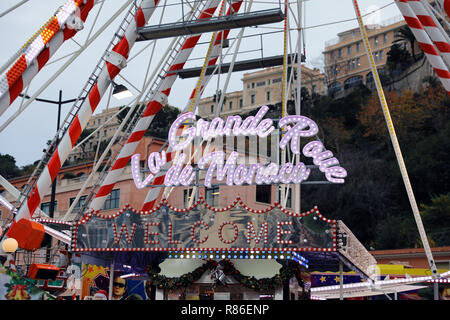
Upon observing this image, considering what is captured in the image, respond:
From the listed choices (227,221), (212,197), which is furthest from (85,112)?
(212,197)

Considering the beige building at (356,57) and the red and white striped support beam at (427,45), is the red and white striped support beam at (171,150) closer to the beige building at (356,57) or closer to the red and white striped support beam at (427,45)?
the red and white striped support beam at (427,45)

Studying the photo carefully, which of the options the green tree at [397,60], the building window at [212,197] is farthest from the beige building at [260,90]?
the building window at [212,197]

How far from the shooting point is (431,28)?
19766 millimetres

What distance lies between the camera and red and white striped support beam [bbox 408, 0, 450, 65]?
19094mm

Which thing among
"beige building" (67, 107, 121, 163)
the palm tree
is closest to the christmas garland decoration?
"beige building" (67, 107, 121, 163)

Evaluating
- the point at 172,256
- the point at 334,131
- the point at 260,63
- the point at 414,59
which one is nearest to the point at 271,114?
the point at 334,131

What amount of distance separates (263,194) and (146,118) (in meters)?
34.8

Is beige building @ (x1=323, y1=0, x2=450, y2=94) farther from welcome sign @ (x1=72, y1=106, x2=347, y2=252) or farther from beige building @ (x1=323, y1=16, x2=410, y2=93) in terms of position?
welcome sign @ (x1=72, y1=106, x2=347, y2=252)

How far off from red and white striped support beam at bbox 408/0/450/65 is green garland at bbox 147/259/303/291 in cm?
895

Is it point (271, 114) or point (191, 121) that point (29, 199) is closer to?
point (191, 121)

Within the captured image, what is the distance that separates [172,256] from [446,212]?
5911cm

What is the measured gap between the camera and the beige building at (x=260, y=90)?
141038 mm

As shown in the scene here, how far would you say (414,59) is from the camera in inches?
4685

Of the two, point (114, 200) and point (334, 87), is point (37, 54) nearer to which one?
point (114, 200)
